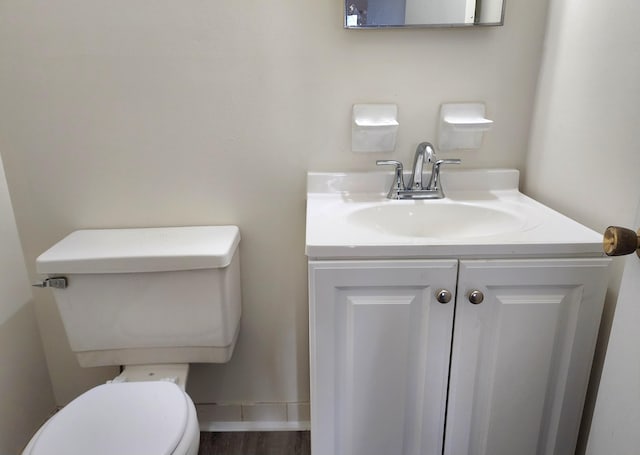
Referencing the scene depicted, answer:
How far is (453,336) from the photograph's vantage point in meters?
1.03

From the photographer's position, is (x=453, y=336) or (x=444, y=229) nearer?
(x=453, y=336)

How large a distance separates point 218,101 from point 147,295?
58cm

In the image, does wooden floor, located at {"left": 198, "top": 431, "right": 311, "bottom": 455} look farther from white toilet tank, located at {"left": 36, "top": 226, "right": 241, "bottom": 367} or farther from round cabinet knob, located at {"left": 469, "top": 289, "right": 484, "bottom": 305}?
round cabinet knob, located at {"left": 469, "top": 289, "right": 484, "bottom": 305}

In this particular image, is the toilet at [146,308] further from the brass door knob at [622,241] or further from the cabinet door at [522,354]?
the brass door knob at [622,241]

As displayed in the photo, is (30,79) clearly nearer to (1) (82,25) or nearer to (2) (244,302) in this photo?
(1) (82,25)

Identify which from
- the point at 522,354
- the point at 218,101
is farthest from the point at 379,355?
the point at 218,101

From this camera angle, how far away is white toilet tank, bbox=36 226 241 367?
3.89ft

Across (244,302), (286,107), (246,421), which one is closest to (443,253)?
(286,107)

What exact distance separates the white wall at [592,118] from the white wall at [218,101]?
92 millimetres

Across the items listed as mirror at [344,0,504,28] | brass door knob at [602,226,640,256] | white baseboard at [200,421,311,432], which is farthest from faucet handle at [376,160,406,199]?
white baseboard at [200,421,311,432]

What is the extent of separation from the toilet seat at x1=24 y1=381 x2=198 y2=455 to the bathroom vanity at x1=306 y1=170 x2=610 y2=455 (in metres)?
0.31

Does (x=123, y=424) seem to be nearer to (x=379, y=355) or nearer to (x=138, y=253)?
(x=138, y=253)

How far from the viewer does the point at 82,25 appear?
1.23m

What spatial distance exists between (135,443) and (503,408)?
85 centimetres
